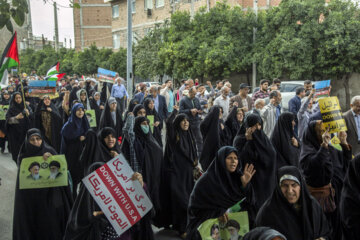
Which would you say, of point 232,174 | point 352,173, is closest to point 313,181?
point 352,173

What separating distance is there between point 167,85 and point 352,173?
8.62 metres

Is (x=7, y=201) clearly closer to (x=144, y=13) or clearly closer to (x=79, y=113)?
(x=79, y=113)

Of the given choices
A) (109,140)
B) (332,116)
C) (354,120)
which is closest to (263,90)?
(354,120)

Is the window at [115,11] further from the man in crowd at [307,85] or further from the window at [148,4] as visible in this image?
the man in crowd at [307,85]

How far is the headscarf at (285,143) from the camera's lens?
18.2 ft

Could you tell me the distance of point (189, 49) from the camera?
20500 millimetres

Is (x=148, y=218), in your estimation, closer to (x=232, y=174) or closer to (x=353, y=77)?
(x=232, y=174)

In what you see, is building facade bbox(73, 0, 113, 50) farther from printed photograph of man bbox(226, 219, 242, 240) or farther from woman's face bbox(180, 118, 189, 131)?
printed photograph of man bbox(226, 219, 242, 240)

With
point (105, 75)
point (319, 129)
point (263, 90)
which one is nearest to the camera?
point (319, 129)

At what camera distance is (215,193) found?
3707mm

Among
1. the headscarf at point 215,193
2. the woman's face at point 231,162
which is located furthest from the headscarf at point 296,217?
A: the woman's face at point 231,162

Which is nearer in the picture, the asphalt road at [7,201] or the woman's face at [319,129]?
the woman's face at [319,129]

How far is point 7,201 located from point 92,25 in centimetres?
4543

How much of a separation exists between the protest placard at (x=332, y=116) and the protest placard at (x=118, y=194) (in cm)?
223
